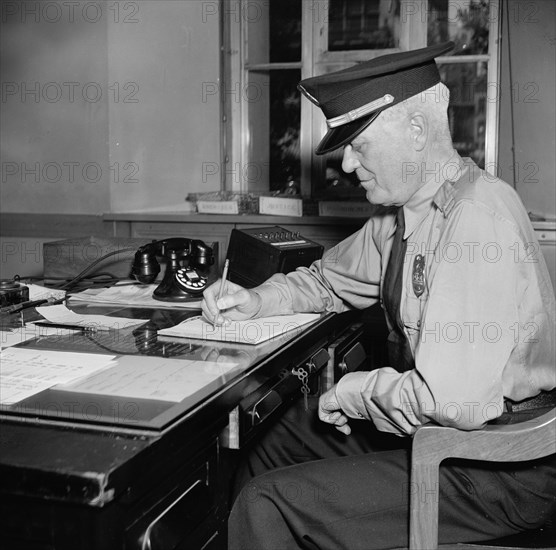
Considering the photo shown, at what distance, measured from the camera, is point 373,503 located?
1628 mm

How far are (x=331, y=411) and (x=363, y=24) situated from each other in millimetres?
2686

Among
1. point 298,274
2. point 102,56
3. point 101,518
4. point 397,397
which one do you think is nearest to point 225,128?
point 102,56

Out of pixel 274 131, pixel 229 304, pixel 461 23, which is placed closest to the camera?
pixel 229 304

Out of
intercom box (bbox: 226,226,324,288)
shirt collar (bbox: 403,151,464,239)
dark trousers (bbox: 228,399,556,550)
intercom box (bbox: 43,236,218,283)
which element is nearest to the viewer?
dark trousers (bbox: 228,399,556,550)

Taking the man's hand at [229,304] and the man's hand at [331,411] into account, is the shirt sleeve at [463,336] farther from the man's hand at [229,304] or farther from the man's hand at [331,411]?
the man's hand at [229,304]

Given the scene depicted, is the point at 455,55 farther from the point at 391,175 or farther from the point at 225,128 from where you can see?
the point at 391,175

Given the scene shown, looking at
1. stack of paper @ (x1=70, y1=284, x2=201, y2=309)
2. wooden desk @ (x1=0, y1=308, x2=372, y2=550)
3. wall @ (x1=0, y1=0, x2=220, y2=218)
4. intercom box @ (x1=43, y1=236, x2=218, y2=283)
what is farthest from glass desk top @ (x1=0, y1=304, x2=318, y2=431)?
wall @ (x1=0, y1=0, x2=220, y2=218)

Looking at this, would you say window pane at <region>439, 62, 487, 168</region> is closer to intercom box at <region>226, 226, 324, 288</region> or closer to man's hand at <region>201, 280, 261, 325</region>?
intercom box at <region>226, 226, 324, 288</region>

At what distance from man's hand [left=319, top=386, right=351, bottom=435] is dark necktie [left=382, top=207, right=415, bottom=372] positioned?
0.24 m

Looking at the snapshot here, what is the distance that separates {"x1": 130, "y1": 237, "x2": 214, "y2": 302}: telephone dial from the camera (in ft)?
7.89

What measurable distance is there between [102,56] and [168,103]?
412mm

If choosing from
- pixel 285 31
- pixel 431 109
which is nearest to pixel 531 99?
pixel 285 31

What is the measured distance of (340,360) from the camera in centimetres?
239

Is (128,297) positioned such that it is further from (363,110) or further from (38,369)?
(363,110)
